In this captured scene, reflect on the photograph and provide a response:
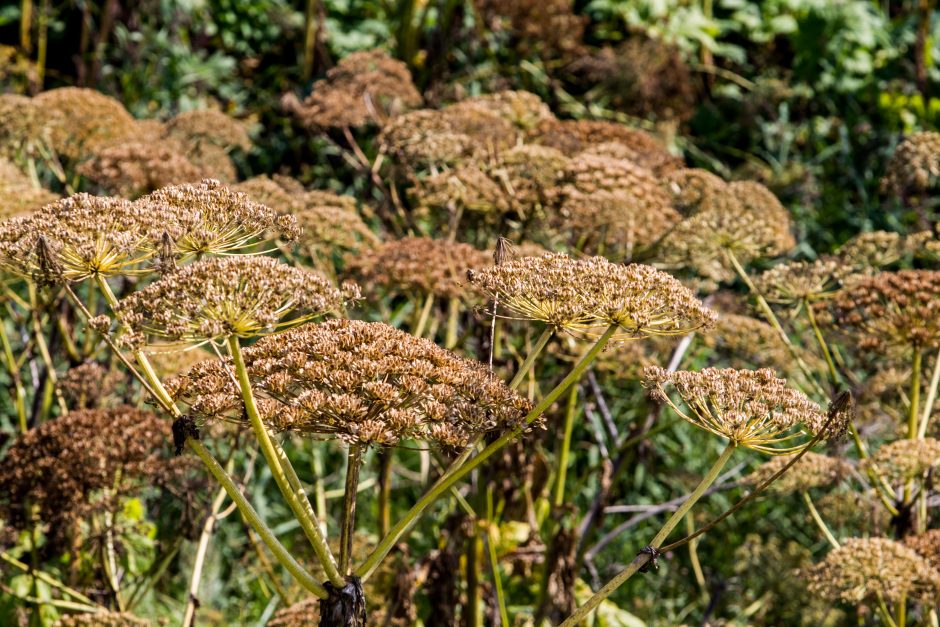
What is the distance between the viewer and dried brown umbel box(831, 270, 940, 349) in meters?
3.93

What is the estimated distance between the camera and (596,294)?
97.0 inches

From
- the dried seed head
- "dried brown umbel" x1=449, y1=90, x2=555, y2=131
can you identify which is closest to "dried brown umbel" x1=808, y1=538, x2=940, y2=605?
the dried seed head

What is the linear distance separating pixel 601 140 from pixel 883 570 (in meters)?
2.79

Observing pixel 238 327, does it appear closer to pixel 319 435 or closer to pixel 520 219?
pixel 319 435

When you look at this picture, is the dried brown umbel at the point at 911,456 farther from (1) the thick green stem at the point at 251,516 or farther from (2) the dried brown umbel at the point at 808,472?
(1) the thick green stem at the point at 251,516

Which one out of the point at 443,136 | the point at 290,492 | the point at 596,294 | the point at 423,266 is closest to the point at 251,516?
the point at 290,492

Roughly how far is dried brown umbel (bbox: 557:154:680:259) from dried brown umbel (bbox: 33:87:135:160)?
236cm

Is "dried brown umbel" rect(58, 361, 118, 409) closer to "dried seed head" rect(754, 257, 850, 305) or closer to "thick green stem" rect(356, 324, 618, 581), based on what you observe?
"thick green stem" rect(356, 324, 618, 581)

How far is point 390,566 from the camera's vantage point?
5062 mm

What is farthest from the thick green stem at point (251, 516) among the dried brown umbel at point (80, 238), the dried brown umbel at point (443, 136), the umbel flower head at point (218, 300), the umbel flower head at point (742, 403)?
the dried brown umbel at point (443, 136)

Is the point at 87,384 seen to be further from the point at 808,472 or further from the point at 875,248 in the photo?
the point at 875,248

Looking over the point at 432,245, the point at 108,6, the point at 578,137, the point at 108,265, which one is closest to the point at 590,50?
the point at 108,6

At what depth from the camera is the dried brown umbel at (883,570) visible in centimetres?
358

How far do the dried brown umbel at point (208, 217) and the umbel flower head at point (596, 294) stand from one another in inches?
21.2
